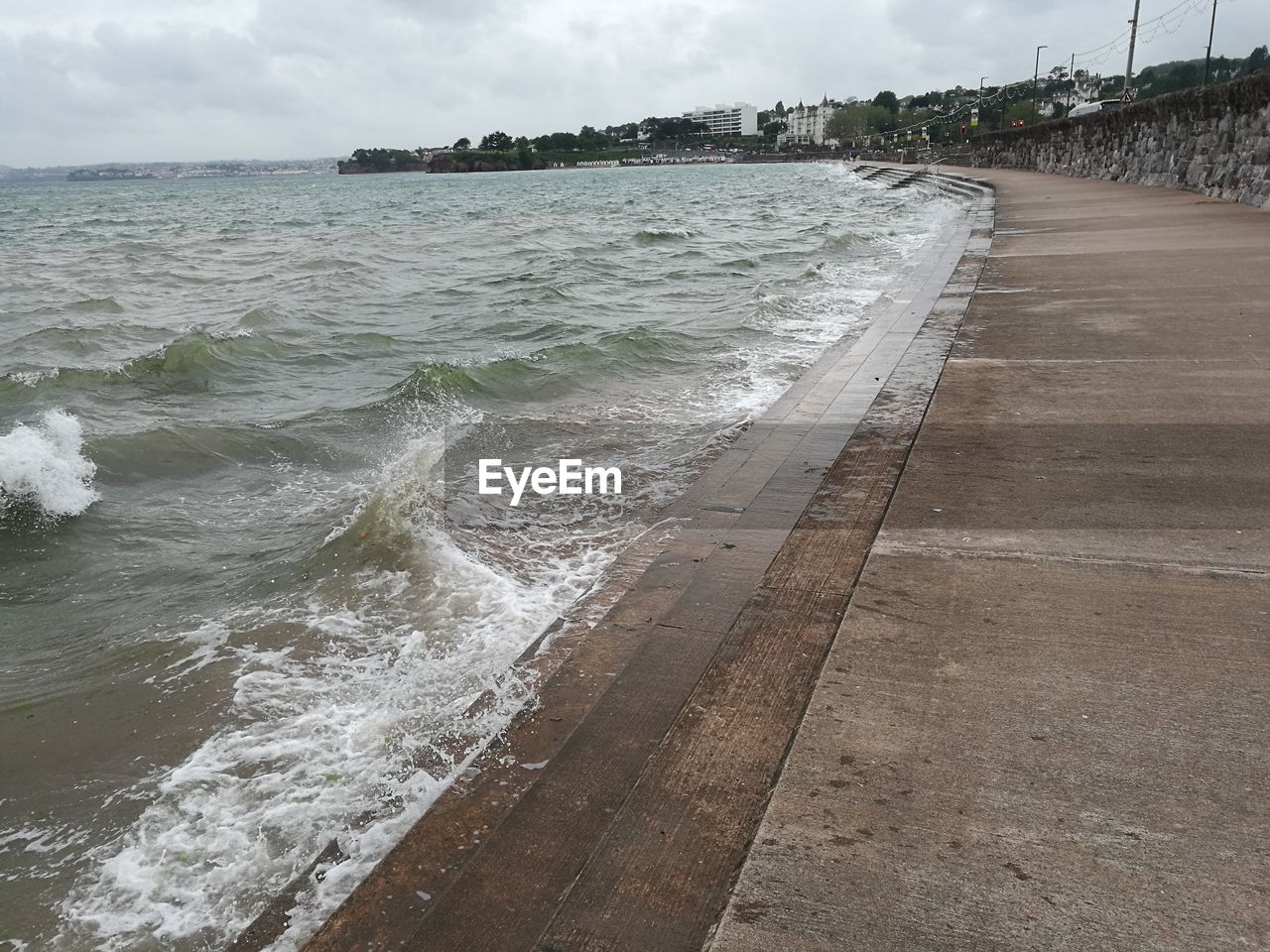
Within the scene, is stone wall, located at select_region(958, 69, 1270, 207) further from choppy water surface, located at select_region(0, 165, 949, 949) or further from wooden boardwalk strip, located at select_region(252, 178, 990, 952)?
wooden boardwalk strip, located at select_region(252, 178, 990, 952)

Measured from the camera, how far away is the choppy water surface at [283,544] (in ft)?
9.01

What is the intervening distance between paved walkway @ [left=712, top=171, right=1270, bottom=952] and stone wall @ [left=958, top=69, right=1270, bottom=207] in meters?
Answer: 12.2

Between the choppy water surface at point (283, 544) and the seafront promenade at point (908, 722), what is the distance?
1.59ft

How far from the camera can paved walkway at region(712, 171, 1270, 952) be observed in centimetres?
183

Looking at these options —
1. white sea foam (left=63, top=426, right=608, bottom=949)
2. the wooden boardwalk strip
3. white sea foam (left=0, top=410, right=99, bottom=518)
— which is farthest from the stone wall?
white sea foam (left=0, top=410, right=99, bottom=518)

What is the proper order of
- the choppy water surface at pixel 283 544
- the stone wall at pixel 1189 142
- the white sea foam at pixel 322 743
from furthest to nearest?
1. the stone wall at pixel 1189 142
2. the choppy water surface at pixel 283 544
3. the white sea foam at pixel 322 743

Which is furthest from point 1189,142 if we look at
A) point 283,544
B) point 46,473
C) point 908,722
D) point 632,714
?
point 46,473

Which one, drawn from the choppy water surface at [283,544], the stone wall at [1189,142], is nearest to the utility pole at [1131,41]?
the stone wall at [1189,142]

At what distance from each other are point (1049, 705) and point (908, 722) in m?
0.42

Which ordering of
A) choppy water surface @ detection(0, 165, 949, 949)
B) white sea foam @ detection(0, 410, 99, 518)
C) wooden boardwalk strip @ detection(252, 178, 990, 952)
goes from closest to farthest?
wooden boardwalk strip @ detection(252, 178, 990, 952) < choppy water surface @ detection(0, 165, 949, 949) < white sea foam @ detection(0, 410, 99, 518)

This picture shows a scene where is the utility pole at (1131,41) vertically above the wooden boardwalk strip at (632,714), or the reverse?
the utility pole at (1131,41)

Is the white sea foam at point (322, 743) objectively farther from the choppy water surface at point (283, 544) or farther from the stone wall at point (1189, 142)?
the stone wall at point (1189, 142)

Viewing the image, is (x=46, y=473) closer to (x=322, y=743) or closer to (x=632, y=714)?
(x=322, y=743)

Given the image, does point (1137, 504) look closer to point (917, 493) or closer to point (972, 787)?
point (917, 493)
